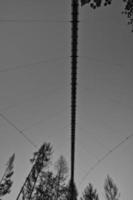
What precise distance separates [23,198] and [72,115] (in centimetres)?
1867

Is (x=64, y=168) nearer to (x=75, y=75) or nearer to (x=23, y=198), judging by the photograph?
(x=23, y=198)

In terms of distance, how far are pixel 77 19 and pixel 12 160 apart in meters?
35.4

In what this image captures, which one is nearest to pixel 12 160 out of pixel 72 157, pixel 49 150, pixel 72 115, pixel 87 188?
pixel 49 150

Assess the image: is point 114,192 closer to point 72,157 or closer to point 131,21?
point 72,157

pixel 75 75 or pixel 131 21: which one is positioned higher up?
pixel 131 21

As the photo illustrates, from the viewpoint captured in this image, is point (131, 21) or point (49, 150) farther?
point (49, 150)

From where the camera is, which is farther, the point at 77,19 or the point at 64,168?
the point at 64,168

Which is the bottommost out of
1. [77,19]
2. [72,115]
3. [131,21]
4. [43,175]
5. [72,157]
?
[43,175]

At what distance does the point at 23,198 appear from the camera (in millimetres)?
19047

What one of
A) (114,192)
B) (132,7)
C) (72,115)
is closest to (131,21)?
(132,7)

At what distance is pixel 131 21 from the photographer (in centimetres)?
317

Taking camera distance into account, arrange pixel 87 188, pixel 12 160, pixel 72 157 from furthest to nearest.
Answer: pixel 12 160, pixel 87 188, pixel 72 157

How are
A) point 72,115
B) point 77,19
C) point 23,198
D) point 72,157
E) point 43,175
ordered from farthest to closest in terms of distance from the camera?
point 43,175
point 23,198
point 72,157
point 72,115
point 77,19

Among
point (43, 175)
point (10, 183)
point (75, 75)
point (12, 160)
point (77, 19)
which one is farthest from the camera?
point (12, 160)
